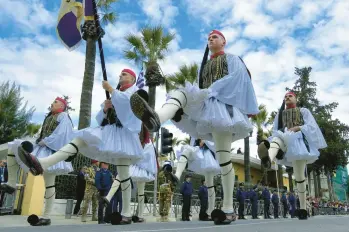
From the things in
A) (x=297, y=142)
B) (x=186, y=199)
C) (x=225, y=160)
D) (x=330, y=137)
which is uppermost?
(x=330, y=137)

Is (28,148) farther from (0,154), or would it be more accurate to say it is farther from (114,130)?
(0,154)

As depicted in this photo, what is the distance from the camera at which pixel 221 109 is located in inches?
182

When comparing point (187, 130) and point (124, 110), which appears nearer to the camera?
point (187, 130)

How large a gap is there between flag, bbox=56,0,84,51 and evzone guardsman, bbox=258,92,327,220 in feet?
14.1

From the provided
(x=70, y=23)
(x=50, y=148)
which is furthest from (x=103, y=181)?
(x=70, y=23)

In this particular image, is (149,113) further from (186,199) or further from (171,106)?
(186,199)

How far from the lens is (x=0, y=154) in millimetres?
17203

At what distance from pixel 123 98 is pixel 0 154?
14169 mm

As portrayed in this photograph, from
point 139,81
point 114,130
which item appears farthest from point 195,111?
point 139,81

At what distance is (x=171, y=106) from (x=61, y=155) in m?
1.83

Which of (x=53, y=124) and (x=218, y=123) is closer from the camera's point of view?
(x=218, y=123)

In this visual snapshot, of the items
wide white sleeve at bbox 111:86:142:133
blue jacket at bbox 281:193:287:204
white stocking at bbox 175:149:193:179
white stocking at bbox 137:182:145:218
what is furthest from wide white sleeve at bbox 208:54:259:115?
blue jacket at bbox 281:193:287:204

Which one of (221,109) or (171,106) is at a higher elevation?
(221,109)

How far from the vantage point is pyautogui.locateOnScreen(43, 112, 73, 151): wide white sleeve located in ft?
19.9
